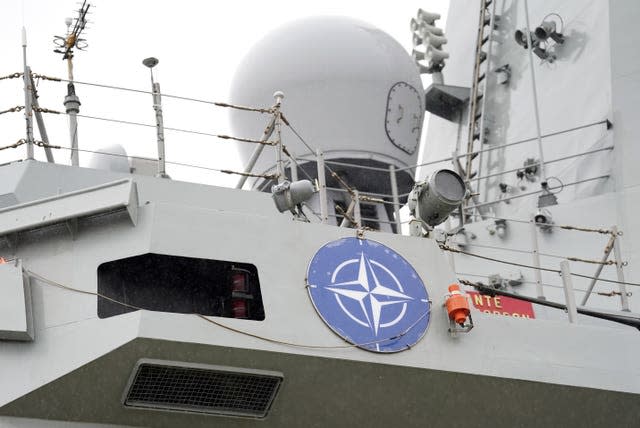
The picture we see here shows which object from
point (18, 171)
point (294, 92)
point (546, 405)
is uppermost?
point (294, 92)

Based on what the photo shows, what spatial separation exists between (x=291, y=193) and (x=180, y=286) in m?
1.07

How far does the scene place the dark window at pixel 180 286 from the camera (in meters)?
7.70

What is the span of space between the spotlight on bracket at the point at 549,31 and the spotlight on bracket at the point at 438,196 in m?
4.87

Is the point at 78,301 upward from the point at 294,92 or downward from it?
downward

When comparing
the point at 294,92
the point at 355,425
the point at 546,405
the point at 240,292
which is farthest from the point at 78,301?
the point at 294,92

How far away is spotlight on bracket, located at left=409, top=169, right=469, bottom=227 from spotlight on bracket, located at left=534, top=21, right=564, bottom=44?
192 inches

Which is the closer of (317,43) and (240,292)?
(240,292)

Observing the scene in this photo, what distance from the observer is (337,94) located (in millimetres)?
11820

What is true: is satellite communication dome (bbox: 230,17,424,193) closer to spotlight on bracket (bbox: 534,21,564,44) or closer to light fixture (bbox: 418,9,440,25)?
spotlight on bracket (bbox: 534,21,564,44)

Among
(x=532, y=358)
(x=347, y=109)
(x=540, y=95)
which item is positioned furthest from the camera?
(x=540, y=95)

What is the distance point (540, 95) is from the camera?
1299cm

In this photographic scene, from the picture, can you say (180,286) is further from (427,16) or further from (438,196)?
(427,16)

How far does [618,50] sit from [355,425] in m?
5.93

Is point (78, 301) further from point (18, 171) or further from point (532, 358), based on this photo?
point (532, 358)
